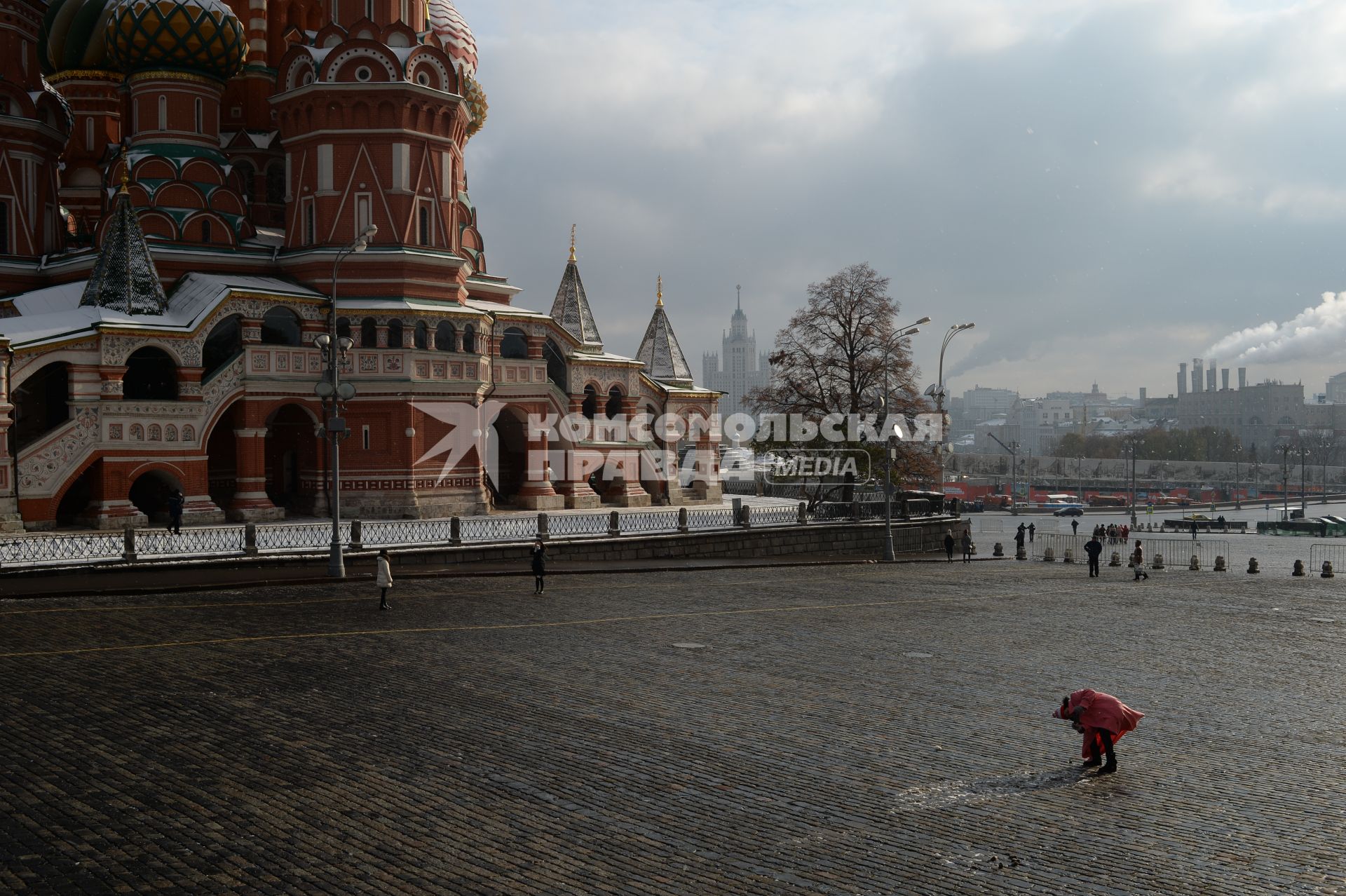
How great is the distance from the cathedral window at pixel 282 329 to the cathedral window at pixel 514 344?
7.91 metres

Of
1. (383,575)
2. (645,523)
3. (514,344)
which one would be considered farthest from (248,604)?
(514,344)

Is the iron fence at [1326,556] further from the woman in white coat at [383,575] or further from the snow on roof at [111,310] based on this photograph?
the snow on roof at [111,310]

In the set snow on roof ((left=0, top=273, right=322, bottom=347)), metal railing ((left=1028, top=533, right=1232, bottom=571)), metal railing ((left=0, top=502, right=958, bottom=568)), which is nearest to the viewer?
metal railing ((left=0, top=502, right=958, bottom=568))

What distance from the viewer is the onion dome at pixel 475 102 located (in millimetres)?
48281

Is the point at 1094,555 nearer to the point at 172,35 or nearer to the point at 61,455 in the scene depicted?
the point at 61,455

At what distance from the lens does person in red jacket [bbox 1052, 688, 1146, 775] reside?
10312mm

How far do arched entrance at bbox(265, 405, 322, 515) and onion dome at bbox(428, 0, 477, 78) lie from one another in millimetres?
16944

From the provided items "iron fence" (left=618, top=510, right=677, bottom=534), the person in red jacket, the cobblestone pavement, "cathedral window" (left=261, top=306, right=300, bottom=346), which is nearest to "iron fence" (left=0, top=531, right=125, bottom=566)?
the cobblestone pavement

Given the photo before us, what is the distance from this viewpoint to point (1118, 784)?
9.95 metres

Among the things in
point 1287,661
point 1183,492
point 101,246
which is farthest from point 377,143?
point 1183,492

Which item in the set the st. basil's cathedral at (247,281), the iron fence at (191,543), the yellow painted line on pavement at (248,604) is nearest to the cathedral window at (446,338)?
the st. basil's cathedral at (247,281)

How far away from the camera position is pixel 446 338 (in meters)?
39.3

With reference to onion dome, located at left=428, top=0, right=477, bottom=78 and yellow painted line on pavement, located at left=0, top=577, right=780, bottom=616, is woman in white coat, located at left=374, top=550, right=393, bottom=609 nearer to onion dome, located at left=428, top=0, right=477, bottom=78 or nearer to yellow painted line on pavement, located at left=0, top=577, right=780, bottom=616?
yellow painted line on pavement, located at left=0, top=577, right=780, bottom=616

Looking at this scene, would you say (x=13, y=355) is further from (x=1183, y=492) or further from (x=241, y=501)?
(x=1183, y=492)
